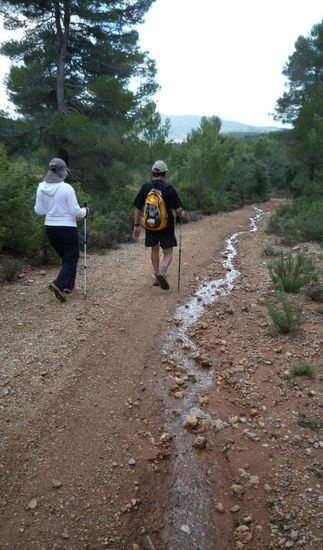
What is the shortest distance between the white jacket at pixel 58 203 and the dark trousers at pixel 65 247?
0.38 ft

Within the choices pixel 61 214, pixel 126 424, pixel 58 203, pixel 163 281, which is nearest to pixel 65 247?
pixel 61 214

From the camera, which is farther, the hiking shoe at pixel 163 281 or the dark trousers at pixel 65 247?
the hiking shoe at pixel 163 281

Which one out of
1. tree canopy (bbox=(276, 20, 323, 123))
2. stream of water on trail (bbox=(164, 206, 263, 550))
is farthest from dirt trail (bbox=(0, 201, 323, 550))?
tree canopy (bbox=(276, 20, 323, 123))

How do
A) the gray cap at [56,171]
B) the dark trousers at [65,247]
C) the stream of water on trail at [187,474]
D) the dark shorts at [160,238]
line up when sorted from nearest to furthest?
the stream of water on trail at [187,474], the gray cap at [56,171], the dark trousers at [65,247], the dark shorts at [160,238]

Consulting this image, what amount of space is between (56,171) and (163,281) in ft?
8.29

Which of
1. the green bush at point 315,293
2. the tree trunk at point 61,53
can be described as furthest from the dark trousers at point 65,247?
the tree trunk at point 61,53

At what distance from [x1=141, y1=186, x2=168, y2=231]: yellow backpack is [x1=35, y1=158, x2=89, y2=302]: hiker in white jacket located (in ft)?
3.32

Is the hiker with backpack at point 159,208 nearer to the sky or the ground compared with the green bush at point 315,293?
nearer to the sky

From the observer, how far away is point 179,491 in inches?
101

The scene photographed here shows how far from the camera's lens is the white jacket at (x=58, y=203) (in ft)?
17.4

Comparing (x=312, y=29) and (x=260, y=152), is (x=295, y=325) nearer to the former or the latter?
(x=312, y=29)

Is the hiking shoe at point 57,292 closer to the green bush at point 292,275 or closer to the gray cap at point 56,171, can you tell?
the gray cap at point 56,171

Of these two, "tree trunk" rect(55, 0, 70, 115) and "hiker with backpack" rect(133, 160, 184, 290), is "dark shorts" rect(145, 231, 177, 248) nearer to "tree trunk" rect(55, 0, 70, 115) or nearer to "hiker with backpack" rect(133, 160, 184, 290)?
"hiker with backpack" rect(133, 160, 184, 290)

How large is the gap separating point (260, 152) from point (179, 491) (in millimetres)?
40596
